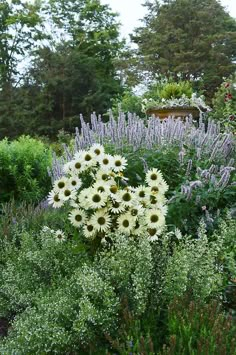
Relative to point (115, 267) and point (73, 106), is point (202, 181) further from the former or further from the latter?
point (73, 106)

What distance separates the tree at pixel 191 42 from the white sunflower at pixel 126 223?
21.2 meters

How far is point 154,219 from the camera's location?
345 centimetres

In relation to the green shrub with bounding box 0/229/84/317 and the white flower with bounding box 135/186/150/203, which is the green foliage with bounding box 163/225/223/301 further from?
the green shrub with bounding box 0/229/84/317

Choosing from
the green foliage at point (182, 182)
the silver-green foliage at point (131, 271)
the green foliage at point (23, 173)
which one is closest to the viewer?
the silver-green foliage at point (131, 271)

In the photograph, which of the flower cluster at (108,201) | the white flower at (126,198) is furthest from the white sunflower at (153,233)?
the white flower at (126,198)

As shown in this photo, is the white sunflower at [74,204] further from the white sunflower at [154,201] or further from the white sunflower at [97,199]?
the white sunflower at [154,201]

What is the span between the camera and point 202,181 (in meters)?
4.25

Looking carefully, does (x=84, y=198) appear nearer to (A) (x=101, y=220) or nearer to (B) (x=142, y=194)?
(A) (x=101, y=220)

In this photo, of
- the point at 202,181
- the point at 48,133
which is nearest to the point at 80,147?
the point at 202,181

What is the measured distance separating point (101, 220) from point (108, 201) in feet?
0.45

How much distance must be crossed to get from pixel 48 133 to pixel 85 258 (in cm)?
1985

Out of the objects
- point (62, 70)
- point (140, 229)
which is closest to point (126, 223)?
point (140, 229)

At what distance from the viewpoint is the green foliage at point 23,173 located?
7746 mm

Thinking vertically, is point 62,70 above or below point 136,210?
below
